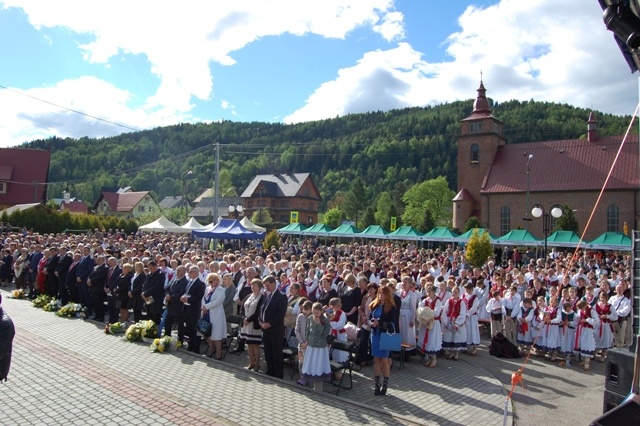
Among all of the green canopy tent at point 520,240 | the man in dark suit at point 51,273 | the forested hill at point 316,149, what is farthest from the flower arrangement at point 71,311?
the forested hill at point 316,149

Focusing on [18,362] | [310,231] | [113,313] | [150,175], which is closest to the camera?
[18,362]

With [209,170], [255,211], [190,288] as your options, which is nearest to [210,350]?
[190,288]

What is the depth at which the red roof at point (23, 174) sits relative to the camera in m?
55.6

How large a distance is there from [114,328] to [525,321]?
9.80 m

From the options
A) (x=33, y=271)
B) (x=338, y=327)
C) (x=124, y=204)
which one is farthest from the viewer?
(x=124, y=204)

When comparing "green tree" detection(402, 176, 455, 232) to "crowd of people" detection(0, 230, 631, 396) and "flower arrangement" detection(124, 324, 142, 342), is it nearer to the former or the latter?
"crowd of people" detection(0, 230, 631, 396)

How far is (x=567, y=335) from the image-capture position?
11.1 metres

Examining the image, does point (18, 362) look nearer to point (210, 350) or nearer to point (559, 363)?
point (210, 350)

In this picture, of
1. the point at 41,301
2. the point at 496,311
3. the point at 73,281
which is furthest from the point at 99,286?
the point at 496,311

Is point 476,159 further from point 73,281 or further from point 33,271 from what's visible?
point 73,281

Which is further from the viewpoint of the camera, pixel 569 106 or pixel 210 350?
pixel 569 106

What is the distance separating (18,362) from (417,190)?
6811cm

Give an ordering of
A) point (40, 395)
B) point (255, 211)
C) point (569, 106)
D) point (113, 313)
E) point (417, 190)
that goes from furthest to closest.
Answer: point (569, 106), point (255, 211), point (417, 190), point (113, 313), point (40, 395)

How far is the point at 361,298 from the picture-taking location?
1063 centimetres
